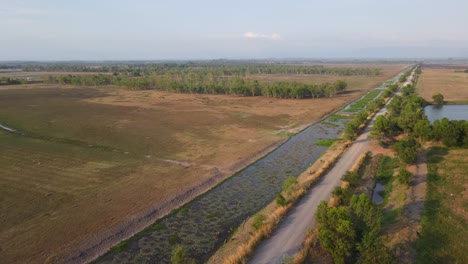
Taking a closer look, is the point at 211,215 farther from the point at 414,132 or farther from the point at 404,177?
the point at 414,132

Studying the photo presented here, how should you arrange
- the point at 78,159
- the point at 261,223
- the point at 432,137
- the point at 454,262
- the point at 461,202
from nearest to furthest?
the point at 454,262, the point at 261,223, the point at 461,202, the point at 78,159, the point at 432,137

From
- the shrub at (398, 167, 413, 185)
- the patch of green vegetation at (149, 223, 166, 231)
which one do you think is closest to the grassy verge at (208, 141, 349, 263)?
the patch of green vegetation at (149, 223, 166, 231)

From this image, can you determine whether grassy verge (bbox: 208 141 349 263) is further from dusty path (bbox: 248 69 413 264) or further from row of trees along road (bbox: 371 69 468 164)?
row of trees along road (bbox: 371 69 468 164)

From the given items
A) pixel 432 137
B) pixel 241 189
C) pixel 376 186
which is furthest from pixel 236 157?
pixel 432 137

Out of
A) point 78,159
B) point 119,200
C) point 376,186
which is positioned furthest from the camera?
point 78,159

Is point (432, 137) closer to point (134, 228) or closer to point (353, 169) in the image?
point (353, 169)

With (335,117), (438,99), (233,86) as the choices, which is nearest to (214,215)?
(335,117)
